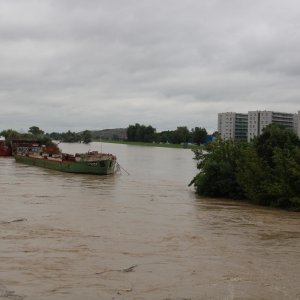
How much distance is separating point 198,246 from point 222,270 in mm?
3291

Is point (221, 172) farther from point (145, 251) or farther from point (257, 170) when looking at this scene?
point (145, 251)

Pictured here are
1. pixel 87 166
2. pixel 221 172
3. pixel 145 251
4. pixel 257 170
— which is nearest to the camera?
pixel 145 251

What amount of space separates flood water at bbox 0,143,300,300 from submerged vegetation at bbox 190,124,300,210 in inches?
53.8

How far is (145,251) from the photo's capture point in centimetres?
1421

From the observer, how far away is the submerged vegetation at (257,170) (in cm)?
2672

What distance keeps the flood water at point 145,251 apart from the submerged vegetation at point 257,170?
137 centimetres

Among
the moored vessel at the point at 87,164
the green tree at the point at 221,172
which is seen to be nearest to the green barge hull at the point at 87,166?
the moored vessel at the point at 87,164

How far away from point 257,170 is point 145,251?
15463 mm

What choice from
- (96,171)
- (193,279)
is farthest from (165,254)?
(96,171)

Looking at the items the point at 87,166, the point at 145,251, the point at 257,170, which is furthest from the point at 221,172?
the point at 87,166

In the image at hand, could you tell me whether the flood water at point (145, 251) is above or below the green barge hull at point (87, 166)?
below

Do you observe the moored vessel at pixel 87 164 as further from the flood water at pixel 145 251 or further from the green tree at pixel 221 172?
the flood water at pixel 145 251

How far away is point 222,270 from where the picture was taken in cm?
1203

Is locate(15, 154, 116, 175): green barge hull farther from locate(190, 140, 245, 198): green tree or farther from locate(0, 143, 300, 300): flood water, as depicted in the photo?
locate(0, 143, 300, 300): flood water
